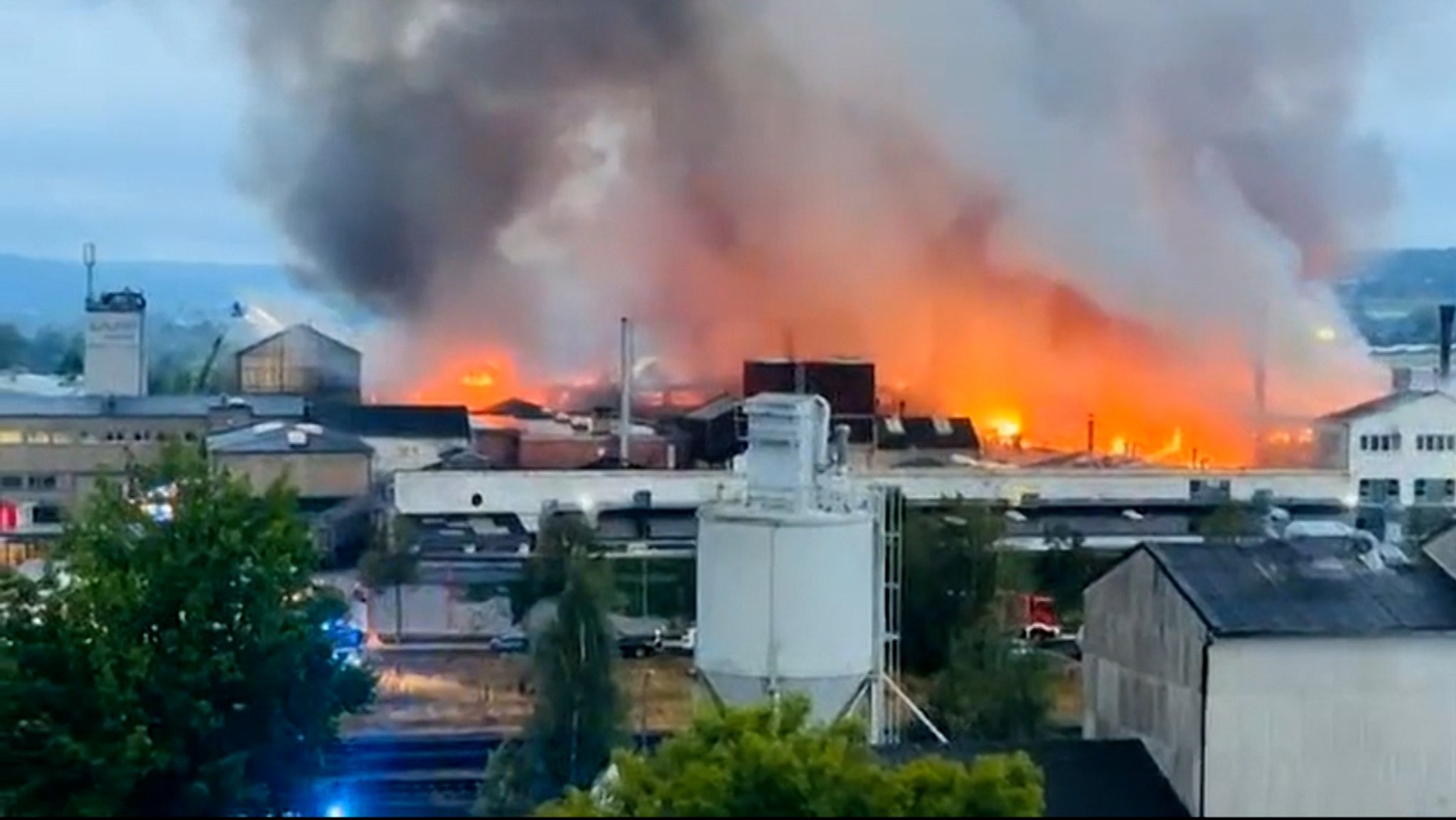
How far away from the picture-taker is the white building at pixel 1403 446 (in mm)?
26578

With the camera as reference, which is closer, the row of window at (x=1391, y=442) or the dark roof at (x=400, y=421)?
the row of window at (x=1391, y=442)

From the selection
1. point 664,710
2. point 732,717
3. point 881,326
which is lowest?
point 664,710

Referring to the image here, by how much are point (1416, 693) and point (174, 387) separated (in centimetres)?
3924

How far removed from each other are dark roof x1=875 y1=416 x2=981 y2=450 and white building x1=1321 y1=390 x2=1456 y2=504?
482 cm

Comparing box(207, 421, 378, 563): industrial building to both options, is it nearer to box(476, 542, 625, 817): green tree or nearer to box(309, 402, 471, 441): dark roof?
box(309, 402, 471, 441): dark roof

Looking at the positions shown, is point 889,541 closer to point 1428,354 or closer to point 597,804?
point 597,804

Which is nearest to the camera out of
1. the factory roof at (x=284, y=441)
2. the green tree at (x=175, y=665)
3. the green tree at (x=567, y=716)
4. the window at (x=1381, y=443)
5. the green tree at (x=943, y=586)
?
the green tree at (x=175, y=665)

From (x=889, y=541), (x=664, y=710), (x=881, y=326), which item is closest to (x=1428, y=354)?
(x=881, y=326)

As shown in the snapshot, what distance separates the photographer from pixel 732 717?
761 centimetres

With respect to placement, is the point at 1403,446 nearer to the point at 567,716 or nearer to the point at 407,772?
the point at 407,772

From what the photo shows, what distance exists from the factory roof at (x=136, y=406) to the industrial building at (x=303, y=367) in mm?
1721

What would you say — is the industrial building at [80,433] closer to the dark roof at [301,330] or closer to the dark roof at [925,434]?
the dark roof at [301,330]

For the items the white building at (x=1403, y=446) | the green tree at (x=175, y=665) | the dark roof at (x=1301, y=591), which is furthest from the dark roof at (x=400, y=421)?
the dark roof at (x=1301, y=591)

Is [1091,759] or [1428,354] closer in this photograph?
[1091,759]
